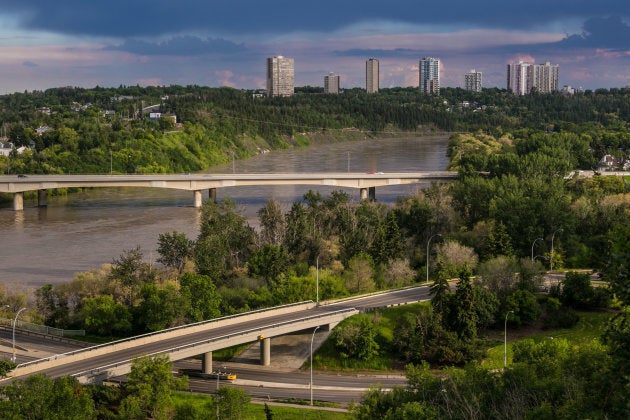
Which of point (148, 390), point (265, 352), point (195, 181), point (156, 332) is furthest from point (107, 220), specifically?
point (148, 390)

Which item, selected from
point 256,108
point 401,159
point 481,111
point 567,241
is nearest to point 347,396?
point 567,241

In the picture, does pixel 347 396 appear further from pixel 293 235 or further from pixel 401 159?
pixel 401 159

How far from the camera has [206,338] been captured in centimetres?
2520

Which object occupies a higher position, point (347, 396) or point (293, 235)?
point (293, 235)

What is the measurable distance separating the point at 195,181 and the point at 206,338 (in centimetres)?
3283

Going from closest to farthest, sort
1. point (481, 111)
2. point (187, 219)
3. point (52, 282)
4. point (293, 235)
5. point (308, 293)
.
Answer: point (308, 293), point (52, 282), point (293, 235), point (187, 219), point (481, 111)

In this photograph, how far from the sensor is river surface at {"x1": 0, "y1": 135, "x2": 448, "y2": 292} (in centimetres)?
3819

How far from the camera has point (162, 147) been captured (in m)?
79.9

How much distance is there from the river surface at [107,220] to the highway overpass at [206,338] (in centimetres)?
908

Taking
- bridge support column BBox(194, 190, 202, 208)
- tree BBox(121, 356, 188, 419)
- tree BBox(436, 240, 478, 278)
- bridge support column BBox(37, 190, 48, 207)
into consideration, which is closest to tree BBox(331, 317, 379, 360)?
tree BBox(121, 356, 188, 419)

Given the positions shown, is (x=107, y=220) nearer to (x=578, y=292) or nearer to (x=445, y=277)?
(x=445, y=277)

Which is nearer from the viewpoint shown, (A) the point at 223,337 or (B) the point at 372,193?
(A) the point at 223,337

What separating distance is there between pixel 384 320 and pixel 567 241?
12112 millimetres

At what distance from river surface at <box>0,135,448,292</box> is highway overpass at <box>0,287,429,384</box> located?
908 cm
